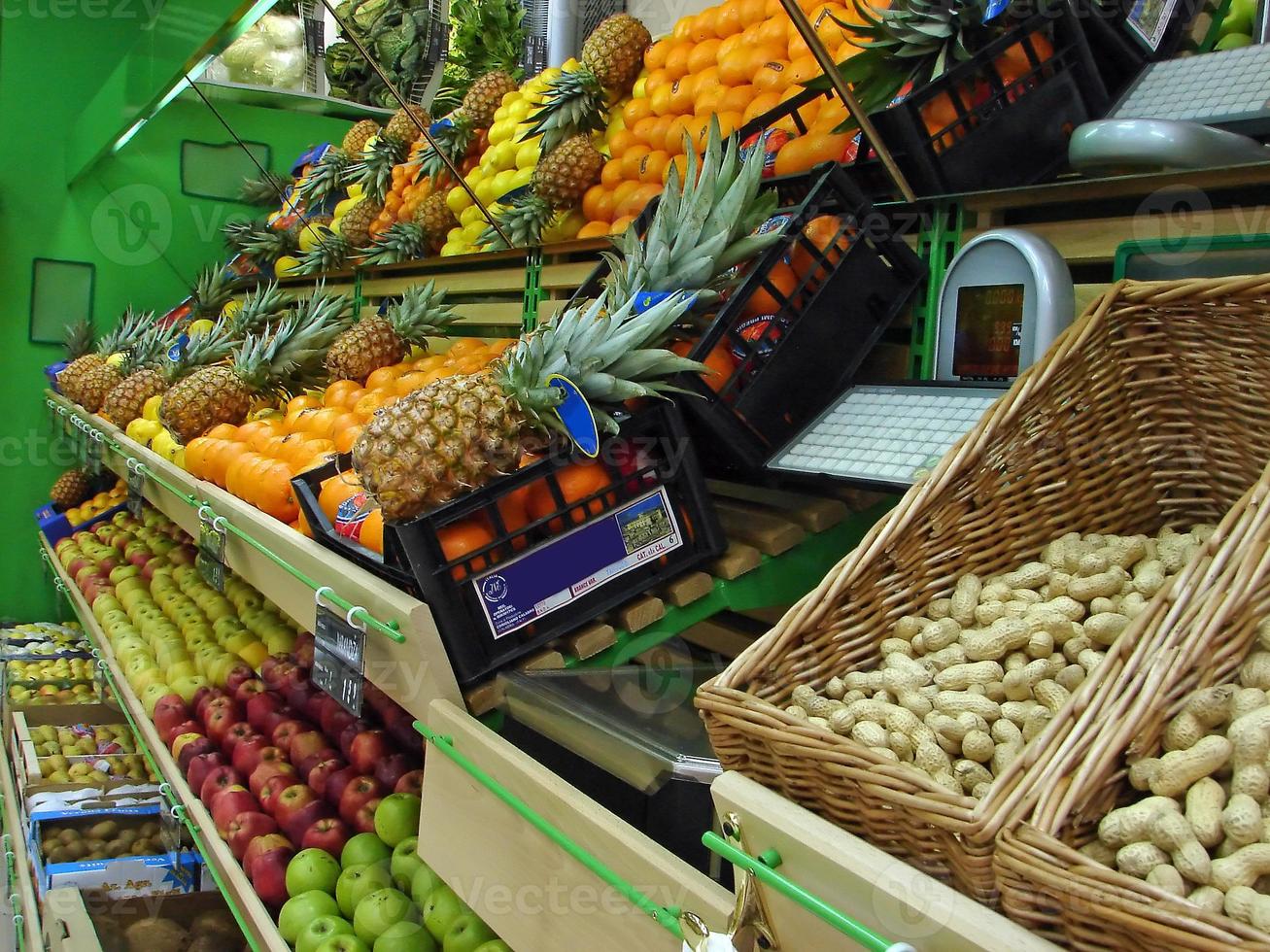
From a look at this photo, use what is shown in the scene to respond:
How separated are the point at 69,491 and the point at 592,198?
372 centimetres

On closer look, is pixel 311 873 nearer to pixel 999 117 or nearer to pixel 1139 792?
pixel 1139 792

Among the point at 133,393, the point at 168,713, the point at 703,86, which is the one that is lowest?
the point at 168,713

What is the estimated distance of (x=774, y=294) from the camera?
4.97 feet

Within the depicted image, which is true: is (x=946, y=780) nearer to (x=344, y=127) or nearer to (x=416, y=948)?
(x=416, y=948)

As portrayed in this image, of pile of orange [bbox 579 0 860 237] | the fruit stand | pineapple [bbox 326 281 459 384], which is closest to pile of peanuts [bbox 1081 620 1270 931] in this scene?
the fruit stand

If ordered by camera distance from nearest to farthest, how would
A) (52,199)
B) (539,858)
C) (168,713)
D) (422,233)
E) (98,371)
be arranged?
1. (539,858)
2. (168,713)
3. (422,233)
4. (98,371)
5. (52,199)

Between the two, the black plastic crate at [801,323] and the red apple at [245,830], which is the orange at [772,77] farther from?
the red apple at [245,830]

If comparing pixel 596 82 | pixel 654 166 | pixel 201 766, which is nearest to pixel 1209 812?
pixel 201 766

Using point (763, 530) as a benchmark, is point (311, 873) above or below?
below

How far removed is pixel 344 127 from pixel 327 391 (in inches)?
145

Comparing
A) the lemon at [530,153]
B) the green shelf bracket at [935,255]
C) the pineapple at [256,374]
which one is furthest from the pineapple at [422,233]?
the green shelf bracket at [935,255]

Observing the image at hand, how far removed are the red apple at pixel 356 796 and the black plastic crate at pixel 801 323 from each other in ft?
3.12

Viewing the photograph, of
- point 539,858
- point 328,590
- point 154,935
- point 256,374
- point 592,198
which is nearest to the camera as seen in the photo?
point 539,858

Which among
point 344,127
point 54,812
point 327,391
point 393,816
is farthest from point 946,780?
point 344,127
